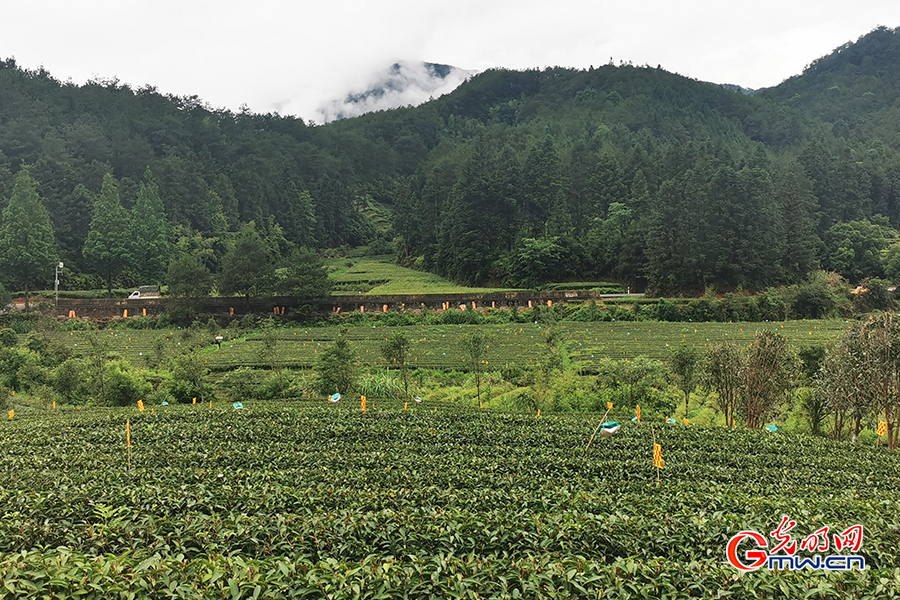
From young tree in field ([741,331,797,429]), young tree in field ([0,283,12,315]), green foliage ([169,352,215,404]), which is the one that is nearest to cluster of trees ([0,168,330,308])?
young tree in field ([0,283,12,315])

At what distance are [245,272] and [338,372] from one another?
120 ft

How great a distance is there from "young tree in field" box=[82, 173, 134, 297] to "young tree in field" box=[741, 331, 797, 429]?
6801cm

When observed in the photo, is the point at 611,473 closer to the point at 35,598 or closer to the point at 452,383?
the point at 35,598

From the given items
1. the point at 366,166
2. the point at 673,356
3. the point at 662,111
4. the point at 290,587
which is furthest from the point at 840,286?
the point at 366,166

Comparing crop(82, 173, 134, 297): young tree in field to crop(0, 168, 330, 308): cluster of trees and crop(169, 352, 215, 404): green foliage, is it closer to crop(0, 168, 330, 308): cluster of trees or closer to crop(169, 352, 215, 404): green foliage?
crop(0, 168, 330, 308): cluster of trees

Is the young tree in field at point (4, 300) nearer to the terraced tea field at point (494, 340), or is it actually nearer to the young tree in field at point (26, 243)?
the young tree in field at point (26, 243)

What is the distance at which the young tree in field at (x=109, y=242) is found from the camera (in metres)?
68.7

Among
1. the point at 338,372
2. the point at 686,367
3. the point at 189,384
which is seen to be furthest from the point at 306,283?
the point at 686,367

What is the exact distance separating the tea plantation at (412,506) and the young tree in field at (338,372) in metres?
8.34

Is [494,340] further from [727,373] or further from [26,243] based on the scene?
[26,243]

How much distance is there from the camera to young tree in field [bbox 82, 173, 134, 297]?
6869cm

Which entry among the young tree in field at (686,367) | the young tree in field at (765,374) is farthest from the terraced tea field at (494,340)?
the young tree in field at (765,374)

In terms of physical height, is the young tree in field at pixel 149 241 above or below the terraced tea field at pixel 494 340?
above

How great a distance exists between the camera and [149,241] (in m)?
75.6
